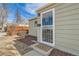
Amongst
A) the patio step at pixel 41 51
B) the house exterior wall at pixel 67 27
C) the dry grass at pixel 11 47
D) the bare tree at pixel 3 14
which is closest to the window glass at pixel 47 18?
the house exterior wall at pixel 67 27

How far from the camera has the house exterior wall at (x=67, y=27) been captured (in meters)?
2.61

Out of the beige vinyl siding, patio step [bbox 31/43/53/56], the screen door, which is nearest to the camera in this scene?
the beige vinyl siding

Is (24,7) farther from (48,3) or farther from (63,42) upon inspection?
(63,42)

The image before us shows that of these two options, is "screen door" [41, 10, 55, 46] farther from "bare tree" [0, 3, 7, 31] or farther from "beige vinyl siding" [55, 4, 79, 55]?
"bare tree" [0, 3, 7, 31]

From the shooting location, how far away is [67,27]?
275cm

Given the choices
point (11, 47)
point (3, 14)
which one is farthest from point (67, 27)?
point (3, 14)

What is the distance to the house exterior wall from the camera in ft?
8.55

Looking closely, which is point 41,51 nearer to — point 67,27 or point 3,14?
point 67,27

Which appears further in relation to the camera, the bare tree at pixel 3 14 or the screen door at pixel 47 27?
the screen door at pixel 47 27

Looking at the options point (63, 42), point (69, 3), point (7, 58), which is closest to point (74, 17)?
point (69, 3)

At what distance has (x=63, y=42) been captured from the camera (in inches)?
111

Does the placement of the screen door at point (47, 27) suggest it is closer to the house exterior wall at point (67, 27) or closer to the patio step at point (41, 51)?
the house exterior wall at point (67, 27)

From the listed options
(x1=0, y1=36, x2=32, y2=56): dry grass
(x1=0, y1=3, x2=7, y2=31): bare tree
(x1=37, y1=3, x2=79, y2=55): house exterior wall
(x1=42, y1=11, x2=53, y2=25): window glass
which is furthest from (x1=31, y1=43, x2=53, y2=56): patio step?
(x1=0, y1=3, x2=7, y2=31): bare tree

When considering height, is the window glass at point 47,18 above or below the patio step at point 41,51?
above
